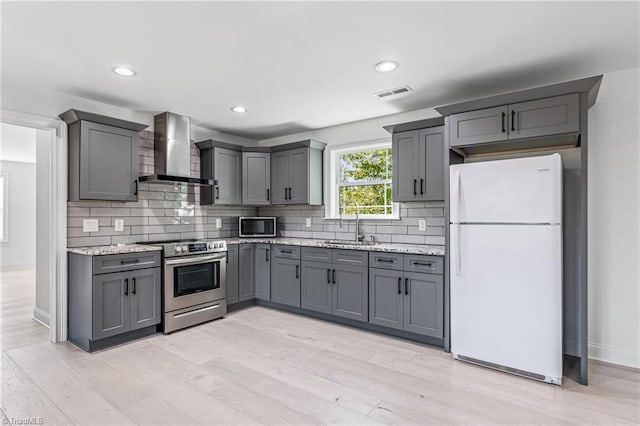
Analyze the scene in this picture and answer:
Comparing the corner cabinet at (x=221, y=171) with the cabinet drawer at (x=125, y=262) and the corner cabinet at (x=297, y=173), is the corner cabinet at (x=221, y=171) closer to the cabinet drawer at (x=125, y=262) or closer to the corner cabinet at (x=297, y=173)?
the corner cabinet at (x=297, y=173)

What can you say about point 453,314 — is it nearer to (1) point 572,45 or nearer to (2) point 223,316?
(1) point 572,45

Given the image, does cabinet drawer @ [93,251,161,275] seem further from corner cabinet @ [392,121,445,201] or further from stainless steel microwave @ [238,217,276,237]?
corner cabinet @ [392,121,445,201]

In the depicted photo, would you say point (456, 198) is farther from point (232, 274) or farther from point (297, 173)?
point (232, 274)

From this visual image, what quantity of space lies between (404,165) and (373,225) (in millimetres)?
929

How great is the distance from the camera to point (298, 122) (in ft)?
14.9

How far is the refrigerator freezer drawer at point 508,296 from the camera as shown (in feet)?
8.39

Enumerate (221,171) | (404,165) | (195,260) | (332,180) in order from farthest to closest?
(332,180)
(221,171)
(195,260)
(404,165)

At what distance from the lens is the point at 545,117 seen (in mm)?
2695

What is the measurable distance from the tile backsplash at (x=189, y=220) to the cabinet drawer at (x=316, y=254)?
2.10 feet

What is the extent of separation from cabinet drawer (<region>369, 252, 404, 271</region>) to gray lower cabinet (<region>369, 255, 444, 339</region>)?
0.04m

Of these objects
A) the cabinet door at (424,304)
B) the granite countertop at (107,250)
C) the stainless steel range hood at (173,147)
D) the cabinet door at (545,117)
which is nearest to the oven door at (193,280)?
the granite countertop at (107,250)

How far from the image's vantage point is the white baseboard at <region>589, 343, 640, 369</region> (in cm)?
282

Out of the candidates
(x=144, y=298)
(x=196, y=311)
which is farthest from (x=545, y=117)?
(x=144, y=298)

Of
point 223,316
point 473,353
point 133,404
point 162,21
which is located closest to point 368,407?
→ point 473,353
